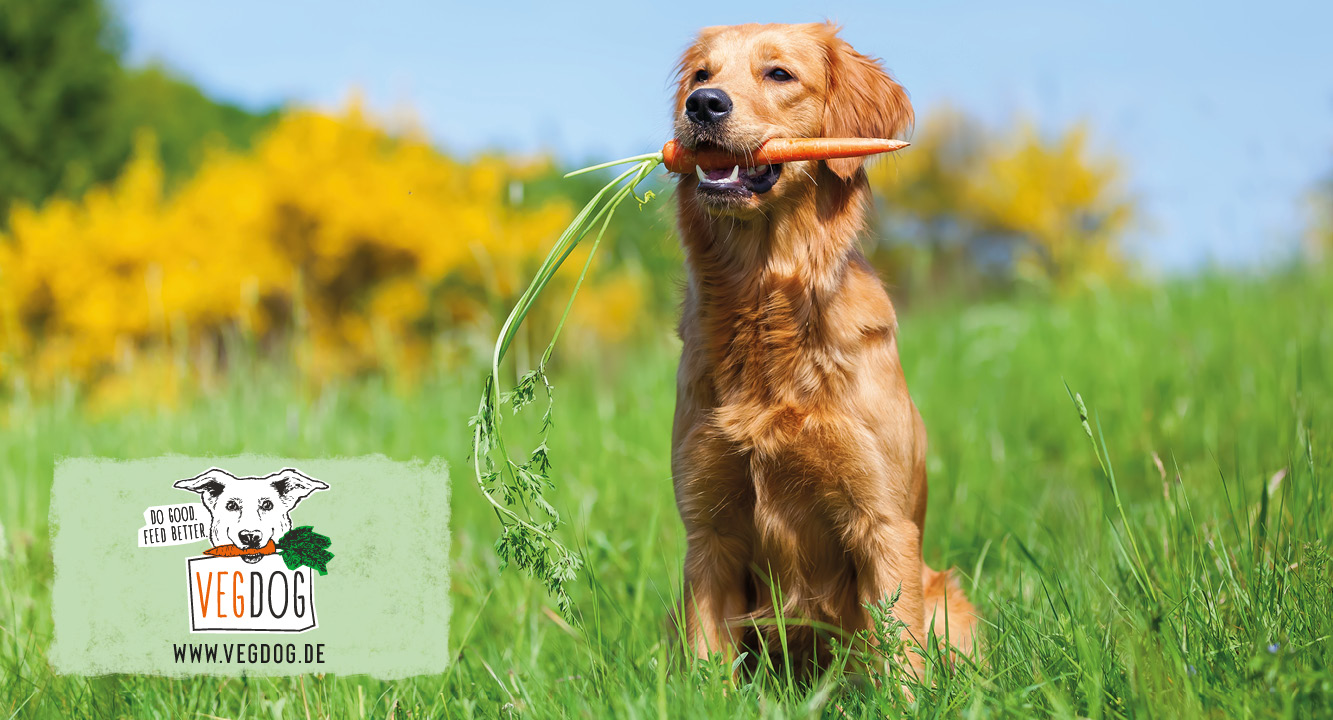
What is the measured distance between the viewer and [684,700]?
1.89 meters

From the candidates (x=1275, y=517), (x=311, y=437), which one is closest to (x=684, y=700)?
(x=1275, y=517)

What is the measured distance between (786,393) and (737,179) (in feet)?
1.93

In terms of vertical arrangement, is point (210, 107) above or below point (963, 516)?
above

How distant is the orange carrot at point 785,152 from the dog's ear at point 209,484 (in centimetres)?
150

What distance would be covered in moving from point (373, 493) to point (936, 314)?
21.1 feet

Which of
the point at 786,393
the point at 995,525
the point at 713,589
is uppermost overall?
the point at 786,393

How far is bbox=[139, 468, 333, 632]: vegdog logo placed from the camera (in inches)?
95.0

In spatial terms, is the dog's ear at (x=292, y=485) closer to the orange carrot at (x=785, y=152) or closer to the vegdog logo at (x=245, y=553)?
the vegdog logo at (x=245, y=553)

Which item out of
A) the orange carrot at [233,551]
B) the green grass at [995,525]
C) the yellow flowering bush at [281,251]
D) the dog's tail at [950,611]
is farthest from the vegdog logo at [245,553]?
the yellow flowering bush at [281,251]

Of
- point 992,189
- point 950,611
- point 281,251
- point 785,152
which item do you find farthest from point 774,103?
point 992,189

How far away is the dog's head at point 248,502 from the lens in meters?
2.43

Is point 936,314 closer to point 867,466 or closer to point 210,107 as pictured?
point 867,466

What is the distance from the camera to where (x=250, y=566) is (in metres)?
2.42

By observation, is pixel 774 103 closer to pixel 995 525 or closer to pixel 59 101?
pixel 995 525
